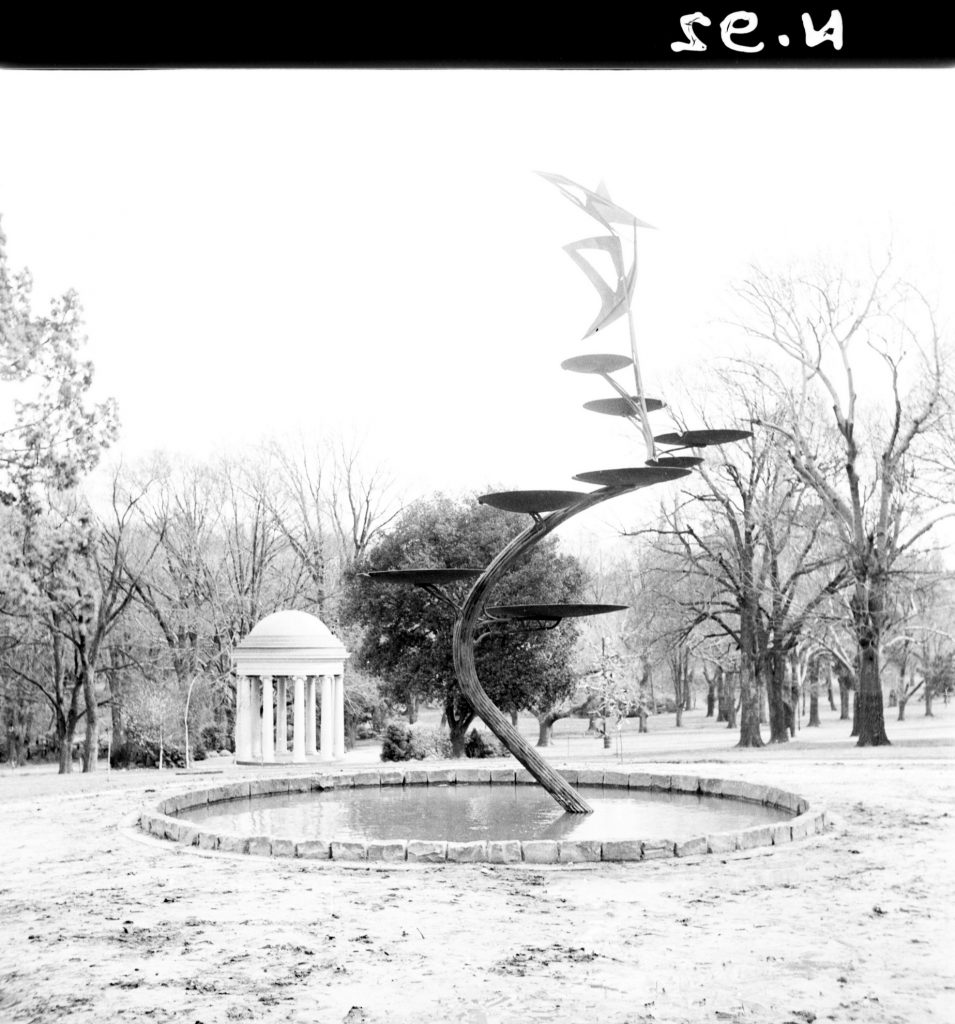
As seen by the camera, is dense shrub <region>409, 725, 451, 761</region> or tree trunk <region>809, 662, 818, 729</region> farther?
tree trunk <region>809, 662, 818, 729</region>

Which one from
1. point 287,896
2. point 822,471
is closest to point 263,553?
point 822,471

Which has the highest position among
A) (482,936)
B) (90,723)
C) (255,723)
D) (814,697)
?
(255,723)

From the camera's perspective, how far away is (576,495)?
932 cm

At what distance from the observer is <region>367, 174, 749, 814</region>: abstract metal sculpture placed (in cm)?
928

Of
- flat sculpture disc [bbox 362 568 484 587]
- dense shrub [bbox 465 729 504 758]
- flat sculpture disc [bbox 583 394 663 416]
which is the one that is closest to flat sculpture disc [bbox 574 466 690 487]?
flat sculpture disc [bbox 583 394 663 416]

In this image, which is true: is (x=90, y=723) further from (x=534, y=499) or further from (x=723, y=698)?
(x=723, y=698)

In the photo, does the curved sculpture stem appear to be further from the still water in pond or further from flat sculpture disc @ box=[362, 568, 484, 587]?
the still water in pond

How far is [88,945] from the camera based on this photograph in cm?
564

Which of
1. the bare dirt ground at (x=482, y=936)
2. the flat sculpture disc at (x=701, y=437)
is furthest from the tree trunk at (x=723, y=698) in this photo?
the bare dirt ground at (x=482, y=936)

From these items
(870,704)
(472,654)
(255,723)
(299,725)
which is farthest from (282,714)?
(472,654)

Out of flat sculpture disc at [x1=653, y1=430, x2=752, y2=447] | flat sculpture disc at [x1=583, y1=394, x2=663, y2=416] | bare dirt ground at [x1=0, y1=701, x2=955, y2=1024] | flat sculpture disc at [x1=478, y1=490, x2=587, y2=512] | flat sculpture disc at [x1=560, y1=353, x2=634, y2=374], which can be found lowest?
bare dirt ground at [x1=0, y1=701, x2=955, y2=1024]

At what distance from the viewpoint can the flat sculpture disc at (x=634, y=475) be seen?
345 inches

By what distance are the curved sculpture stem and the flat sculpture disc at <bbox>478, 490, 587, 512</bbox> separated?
8.2 inches

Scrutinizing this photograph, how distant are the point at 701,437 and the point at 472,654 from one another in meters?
2.68
